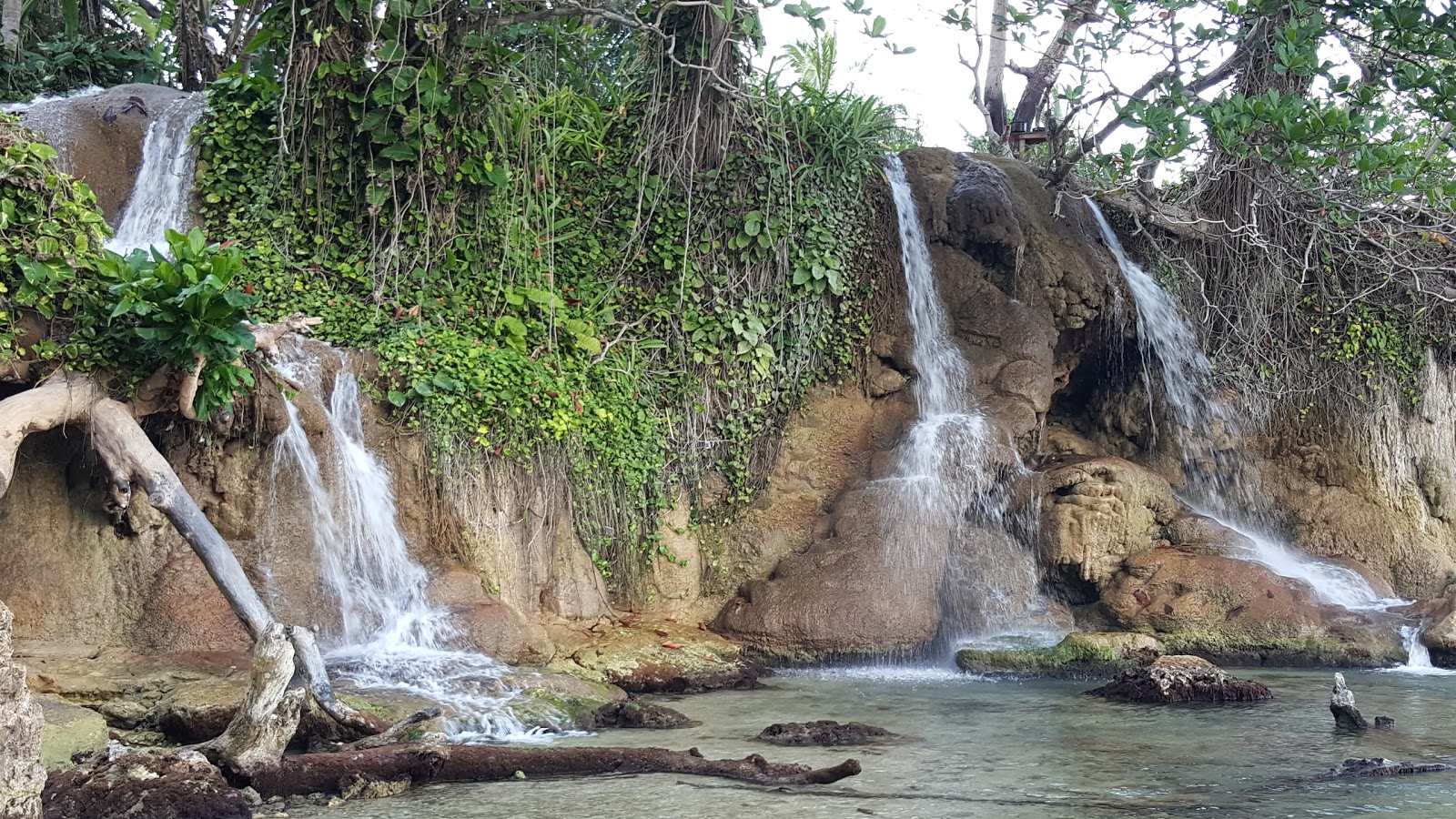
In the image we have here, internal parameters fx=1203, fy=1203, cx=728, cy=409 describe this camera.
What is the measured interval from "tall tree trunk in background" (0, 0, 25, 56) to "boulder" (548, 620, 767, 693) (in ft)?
29.0

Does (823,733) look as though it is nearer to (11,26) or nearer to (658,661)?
(658,661)

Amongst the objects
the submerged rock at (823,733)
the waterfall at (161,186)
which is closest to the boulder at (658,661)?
the submerged rock at (823,733)

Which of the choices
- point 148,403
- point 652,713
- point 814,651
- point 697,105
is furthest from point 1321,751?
point 697,105

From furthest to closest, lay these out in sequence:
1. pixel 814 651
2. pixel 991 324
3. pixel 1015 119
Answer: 1. pixel 1015 119
2. pixel 991 324
3. pixel 814 651

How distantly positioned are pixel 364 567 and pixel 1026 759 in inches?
175

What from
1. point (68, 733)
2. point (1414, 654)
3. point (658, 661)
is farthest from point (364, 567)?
point (1414, 654)

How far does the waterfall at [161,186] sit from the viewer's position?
31.6 feet

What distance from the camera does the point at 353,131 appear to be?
954 centimetres

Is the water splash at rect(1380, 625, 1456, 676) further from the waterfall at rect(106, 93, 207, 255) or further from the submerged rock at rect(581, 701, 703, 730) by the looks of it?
the waterfall at rect(106, 93, 207, 255)

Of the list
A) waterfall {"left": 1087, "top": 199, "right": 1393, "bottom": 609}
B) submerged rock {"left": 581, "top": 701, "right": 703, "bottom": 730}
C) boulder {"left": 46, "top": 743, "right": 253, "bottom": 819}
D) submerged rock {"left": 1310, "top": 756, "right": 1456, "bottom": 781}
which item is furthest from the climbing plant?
submerged rock {"left": 1310, "top": 756, "right": 1456, "bottom": 781}

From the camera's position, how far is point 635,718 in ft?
22.1

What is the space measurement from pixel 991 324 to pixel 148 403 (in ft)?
25.1

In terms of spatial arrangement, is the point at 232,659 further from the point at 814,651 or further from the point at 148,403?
the point at 814,651

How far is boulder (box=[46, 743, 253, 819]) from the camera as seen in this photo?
13.9 ft
